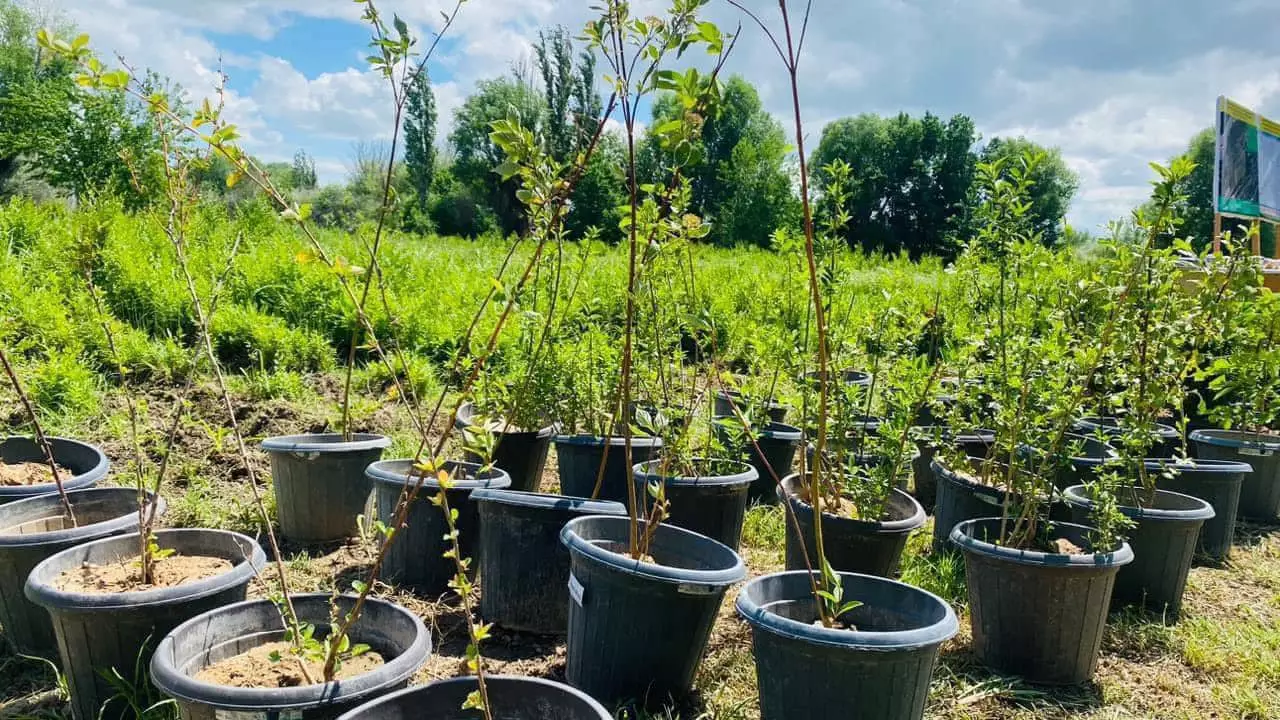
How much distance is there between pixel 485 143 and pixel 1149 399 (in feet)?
118

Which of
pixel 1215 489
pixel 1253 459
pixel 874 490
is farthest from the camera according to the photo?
pixel 1253 459

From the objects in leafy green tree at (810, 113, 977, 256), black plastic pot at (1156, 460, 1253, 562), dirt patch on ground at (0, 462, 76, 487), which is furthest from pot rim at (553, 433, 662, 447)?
leafy green tree at (810, 113, 977, 256)

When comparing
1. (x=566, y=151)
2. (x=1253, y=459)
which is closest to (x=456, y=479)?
(x=1253, y=459)

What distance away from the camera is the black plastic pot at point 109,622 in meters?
1.96

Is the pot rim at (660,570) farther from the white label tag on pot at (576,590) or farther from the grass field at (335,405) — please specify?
the grass field at (335,405)

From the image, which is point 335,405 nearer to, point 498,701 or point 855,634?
point 498,701

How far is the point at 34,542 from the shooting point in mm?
2303

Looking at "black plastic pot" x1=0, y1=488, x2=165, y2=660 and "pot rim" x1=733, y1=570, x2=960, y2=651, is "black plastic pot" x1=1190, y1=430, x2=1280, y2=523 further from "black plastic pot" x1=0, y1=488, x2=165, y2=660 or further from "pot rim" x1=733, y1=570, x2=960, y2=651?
"black plastic pot" x1=0, y1=488, x2=165, y2=660

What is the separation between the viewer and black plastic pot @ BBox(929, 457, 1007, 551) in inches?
128

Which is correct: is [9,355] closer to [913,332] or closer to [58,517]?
[58,517]

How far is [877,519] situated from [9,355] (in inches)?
166

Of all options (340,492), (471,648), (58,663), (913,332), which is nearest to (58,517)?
(58,663)

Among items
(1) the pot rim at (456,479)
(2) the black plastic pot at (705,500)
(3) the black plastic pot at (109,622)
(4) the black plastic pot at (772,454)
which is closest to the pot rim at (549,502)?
(1) the pot rim at (456,479)

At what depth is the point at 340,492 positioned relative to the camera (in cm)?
329
